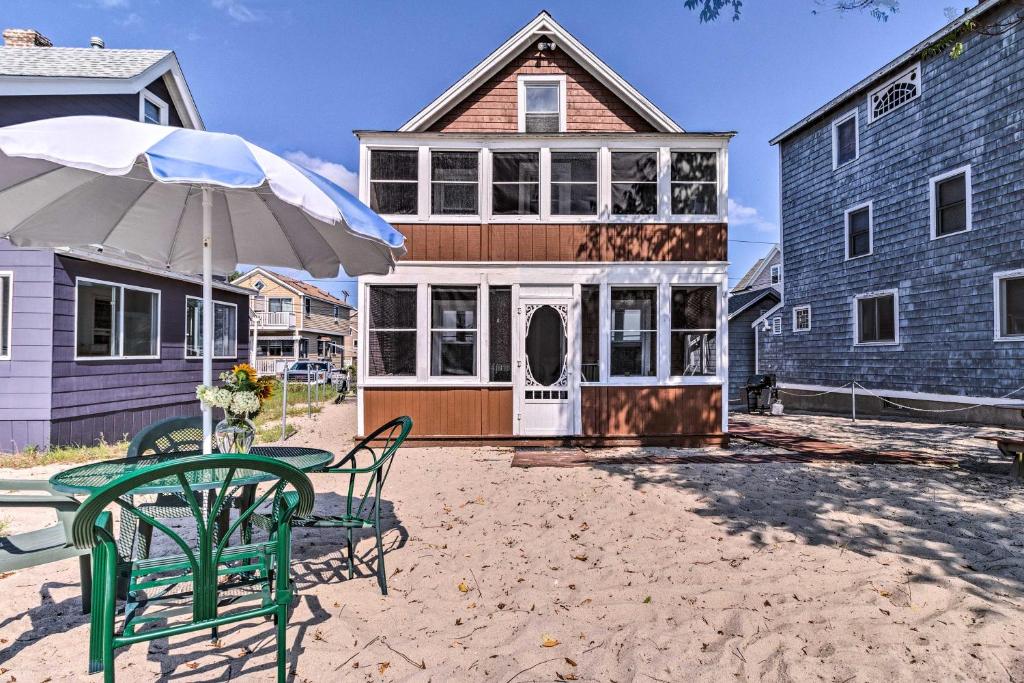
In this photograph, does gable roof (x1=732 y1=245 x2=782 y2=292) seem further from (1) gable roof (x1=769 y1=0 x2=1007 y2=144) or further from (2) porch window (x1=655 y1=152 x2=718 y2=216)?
(2) porch window (x1=655 y1=152 x2=718 y2=216)

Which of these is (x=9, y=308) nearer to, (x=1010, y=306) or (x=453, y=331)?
(x=453, y=331)

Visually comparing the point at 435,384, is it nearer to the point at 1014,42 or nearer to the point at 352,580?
the point at 352,580

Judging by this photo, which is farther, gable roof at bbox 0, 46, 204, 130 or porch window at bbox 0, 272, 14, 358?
gable roof at bbox 0, 46, 204, 130

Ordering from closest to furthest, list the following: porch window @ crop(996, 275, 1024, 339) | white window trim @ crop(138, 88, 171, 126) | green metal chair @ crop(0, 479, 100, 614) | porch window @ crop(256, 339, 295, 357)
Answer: green metal chair @ crop(0, 479, 100, 614)
porch window @ crop(996, 275, 1024, 339)
white window trim @ crop(138, 88, 171, 126)
porch window @ crop(256, 339, 295, 357)

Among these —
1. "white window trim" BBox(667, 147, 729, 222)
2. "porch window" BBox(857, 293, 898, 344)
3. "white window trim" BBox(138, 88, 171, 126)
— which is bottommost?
"porch window" BBox(857, 293, 898, 344)

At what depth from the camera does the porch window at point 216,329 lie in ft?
39.0

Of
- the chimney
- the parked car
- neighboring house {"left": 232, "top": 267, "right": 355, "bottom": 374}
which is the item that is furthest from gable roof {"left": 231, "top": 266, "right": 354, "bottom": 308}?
the chimney

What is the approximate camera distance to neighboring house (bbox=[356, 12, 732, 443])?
9109mm

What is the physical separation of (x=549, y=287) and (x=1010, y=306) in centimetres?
971

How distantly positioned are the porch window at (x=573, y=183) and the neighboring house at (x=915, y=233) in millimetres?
5764

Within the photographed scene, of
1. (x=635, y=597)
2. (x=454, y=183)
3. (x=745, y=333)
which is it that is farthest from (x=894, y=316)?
(x=635, y=597)

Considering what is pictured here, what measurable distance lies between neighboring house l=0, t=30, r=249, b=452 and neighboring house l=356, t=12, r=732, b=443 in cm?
447

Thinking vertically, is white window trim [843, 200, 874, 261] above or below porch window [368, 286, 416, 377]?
above

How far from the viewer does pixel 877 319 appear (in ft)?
46.3
